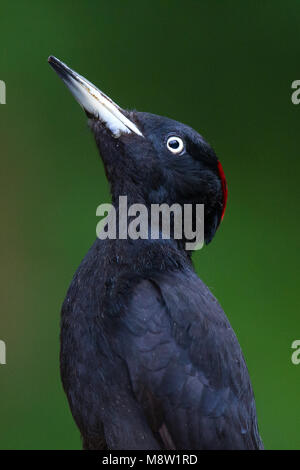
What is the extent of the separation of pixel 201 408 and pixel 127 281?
0.49m

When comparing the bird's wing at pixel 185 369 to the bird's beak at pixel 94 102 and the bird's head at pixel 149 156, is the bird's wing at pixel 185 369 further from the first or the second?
the bird's beak at pixel 94 102

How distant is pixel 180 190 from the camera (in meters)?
3.05

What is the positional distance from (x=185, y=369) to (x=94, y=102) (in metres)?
1.00

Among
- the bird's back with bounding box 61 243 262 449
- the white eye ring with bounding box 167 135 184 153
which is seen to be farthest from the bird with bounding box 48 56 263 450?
the white eye ring with bounding box 167 135 184 153

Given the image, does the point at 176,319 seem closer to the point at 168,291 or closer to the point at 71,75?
the point at 168,291

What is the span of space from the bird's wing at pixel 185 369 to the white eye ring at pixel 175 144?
1.68 ft

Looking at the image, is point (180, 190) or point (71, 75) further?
point (180, 190)

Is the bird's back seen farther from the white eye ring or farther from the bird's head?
the white eye ring

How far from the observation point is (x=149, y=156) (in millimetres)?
3008

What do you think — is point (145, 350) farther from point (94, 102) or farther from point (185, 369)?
point (94, 102)

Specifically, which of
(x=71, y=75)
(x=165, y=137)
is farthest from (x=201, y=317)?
(x=71, y=75)

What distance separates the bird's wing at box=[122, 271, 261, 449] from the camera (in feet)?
8.80

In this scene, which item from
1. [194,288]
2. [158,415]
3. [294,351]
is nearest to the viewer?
[158,415]
